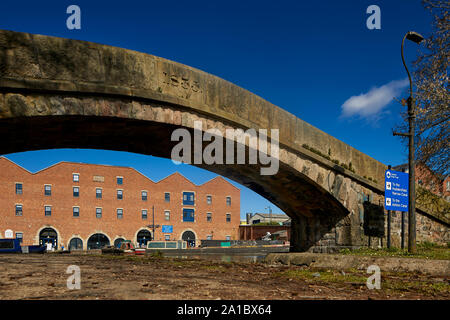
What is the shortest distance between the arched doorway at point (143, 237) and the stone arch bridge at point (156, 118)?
38.2 meters

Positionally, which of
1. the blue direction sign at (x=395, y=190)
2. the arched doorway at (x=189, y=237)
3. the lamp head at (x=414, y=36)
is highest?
the lamp head at (x=414, y=36)

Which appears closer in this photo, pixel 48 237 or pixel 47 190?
pixel 48 237

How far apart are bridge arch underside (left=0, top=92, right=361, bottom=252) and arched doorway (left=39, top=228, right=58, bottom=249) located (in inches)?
1467

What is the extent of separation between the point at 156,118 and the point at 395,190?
7.46 metres

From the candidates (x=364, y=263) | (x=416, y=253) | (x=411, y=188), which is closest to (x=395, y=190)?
(x=411, y=188)

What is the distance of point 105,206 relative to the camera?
47000 mm

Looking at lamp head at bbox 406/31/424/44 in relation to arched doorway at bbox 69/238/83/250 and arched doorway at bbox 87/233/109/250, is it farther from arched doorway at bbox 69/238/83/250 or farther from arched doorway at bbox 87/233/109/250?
arched doorway at bbox 87/233/109/250

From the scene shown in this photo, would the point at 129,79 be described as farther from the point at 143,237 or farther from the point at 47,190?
the point at 143,237

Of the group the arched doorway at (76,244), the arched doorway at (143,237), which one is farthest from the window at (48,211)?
the arched doorway at (143,237)

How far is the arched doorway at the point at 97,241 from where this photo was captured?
45.6 meters

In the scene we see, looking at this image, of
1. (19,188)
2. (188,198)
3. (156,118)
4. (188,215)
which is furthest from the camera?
(188,198)

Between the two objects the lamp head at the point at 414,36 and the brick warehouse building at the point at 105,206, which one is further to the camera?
the brick warehouse building at the point at 105,206

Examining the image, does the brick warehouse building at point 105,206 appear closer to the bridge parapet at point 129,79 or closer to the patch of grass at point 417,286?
the bridge parapet at point 129,79

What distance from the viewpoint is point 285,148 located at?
10.4 m
